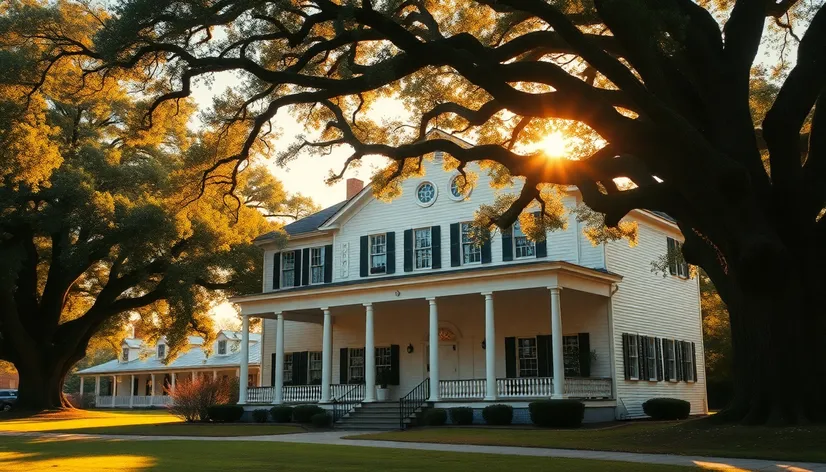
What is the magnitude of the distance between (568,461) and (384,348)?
1708 cm

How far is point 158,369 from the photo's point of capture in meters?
55.2

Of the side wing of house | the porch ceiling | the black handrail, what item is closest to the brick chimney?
the porch ceiling

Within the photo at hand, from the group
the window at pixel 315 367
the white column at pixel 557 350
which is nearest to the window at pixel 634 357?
the white column at pixel 557 350

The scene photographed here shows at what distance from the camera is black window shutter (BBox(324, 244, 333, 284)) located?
99.7 ft

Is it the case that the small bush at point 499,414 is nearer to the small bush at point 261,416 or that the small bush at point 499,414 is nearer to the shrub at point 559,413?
the shrub at point 559,413

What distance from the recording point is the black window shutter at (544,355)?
25.3 meters

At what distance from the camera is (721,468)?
1127cm

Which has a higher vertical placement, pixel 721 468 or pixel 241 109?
pixel 241 109

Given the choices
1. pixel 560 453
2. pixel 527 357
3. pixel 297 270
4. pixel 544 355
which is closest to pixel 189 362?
pixel 297 270

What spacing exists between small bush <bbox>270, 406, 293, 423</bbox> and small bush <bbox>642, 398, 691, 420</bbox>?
37.4 feet

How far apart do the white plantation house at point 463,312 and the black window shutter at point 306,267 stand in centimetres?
5

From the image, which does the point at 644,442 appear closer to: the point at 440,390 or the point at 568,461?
the point at 568,461

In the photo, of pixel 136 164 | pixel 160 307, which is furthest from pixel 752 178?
pixel 160 307

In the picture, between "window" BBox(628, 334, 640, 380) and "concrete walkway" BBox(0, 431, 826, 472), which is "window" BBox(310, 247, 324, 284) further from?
"window" BBox(628, 334, 640, 380)
